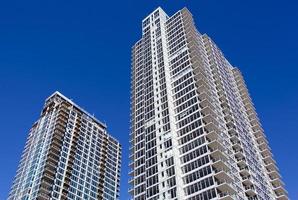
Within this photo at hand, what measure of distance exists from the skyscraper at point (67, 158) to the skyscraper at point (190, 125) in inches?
1372

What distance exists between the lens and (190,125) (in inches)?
3647

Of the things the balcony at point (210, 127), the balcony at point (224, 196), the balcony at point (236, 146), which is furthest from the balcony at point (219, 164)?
the balcony at point (236, 146)

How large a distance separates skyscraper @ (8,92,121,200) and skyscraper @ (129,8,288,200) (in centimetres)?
3484

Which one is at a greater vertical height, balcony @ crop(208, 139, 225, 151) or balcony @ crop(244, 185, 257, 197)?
balcony @ crop(208, 139, 225, 151)

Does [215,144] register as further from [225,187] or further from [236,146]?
[236,146]

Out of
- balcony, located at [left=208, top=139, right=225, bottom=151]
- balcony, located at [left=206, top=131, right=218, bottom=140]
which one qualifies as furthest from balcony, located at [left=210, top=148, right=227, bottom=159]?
A: balcony, located at [left=206, top=131, right=218, bottom=140]

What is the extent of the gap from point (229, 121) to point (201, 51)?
85.0ft

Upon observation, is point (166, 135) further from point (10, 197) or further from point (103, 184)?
point (10, 197)

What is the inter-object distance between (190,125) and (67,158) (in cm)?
5795

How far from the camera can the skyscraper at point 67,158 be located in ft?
405

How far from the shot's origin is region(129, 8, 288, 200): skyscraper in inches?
3300

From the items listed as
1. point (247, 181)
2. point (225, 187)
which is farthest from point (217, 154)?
point (247, 181)

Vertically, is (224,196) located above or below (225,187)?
below

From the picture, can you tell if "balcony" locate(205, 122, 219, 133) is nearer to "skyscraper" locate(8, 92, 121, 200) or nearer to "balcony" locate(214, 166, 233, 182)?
"balcony" locate(214, 166, 233, 182)
